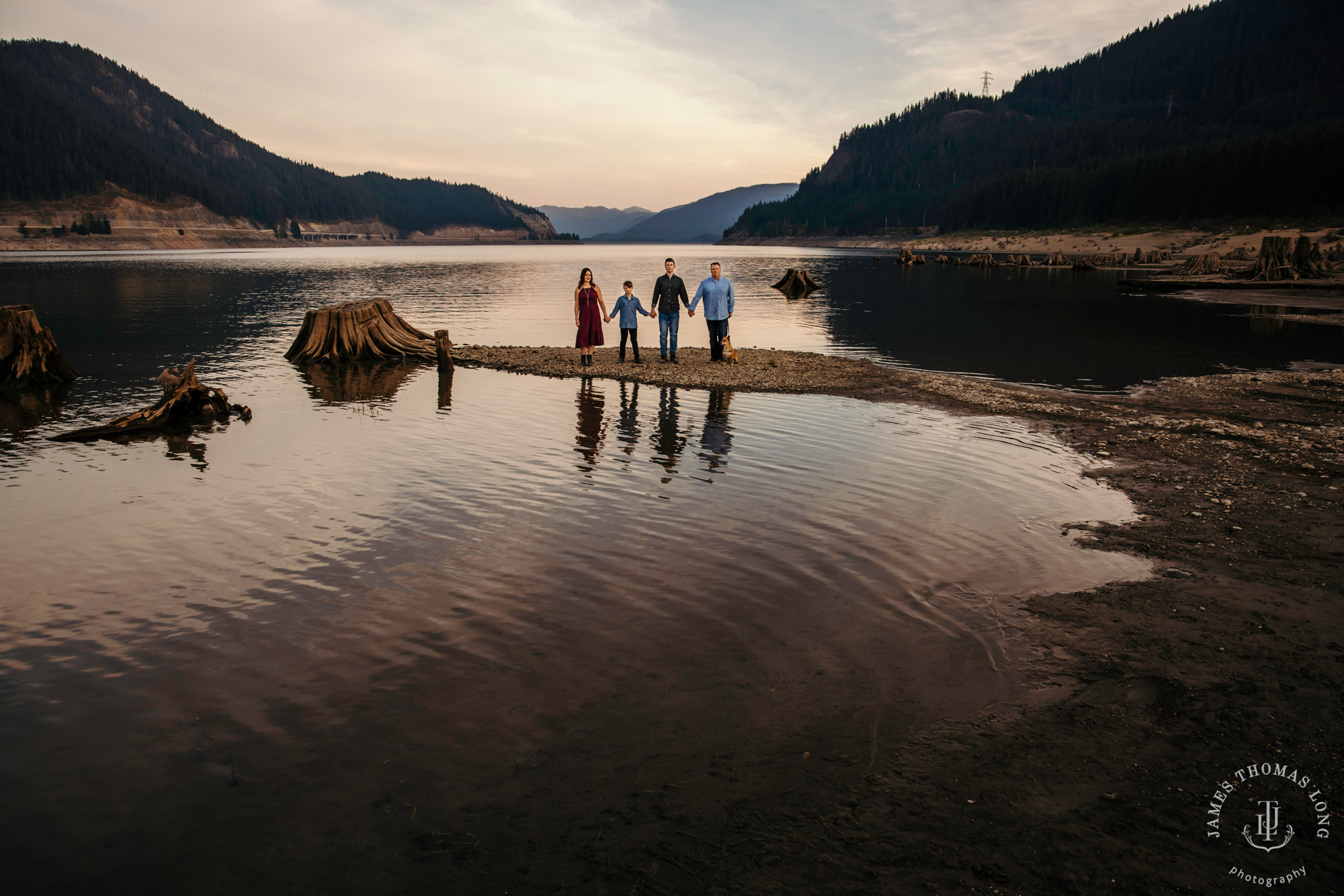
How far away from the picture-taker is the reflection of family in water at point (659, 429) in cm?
1256

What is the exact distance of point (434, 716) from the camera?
5.33 m

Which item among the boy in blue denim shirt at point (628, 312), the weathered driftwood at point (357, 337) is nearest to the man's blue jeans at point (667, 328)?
the boy in blue denim shirt at point (628, 312)

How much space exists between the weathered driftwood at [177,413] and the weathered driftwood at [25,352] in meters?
6.69

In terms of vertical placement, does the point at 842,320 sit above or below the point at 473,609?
above

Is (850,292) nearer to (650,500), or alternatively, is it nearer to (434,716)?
(650,500)

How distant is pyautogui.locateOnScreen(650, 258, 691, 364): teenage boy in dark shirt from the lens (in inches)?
848

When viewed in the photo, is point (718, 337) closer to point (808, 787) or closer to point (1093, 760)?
point (1093, 760)

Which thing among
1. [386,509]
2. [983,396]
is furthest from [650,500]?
[983,396]

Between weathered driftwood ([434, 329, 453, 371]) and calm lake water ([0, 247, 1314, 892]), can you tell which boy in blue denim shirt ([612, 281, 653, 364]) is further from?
calm lake water ([0, 247, 1314, 892])

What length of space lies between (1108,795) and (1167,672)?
1911 millimetres

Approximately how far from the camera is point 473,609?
701 cm

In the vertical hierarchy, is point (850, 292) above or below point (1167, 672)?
above

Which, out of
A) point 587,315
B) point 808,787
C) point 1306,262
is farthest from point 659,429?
point 1306,262

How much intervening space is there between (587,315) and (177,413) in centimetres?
1016
